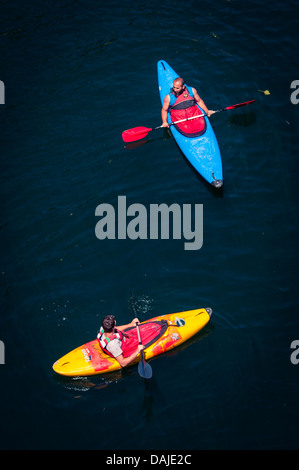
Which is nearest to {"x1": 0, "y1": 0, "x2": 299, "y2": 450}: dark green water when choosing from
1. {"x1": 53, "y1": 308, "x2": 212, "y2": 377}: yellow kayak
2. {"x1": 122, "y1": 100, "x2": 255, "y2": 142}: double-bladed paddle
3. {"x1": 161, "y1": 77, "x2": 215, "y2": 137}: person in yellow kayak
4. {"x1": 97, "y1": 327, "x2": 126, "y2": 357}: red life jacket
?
{"x1": 53, "y1": 308, "x2": 212, "y2": 377}: yellow kayak

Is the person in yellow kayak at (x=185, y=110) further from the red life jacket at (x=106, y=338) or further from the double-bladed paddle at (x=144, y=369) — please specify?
the double-bladed paddle at (x=144, y=369)

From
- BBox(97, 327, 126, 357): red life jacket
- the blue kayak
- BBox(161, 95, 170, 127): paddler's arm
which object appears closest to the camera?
BBox(97, 327, 126, 357): red life jacket

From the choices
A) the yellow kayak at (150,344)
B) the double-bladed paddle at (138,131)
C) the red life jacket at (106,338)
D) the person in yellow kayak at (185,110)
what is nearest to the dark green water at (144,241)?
the yellow kayak at (150,344)

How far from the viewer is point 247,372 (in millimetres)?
7629

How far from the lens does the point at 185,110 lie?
1114 centimetres

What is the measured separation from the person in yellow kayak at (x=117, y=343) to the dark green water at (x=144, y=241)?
39cm

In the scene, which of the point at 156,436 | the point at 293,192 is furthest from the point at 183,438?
the point at 293,192

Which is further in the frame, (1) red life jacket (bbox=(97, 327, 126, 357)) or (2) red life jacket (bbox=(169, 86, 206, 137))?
(2) red life jacket (bbox=(169, 86, 206, 137))

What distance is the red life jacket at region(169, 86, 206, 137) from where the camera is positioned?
11.0m

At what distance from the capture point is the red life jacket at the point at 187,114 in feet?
36.2

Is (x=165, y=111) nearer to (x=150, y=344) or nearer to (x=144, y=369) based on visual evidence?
(x=150, y=344)

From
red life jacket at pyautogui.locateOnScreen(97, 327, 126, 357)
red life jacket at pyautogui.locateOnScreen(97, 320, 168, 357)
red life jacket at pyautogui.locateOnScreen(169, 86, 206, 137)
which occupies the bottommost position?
red life jacket at pyautogui.locateOnScreen(97, 320, 168, 357)

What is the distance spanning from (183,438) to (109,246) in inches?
162

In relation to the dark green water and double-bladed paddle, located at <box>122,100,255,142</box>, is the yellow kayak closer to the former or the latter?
the dark green water
